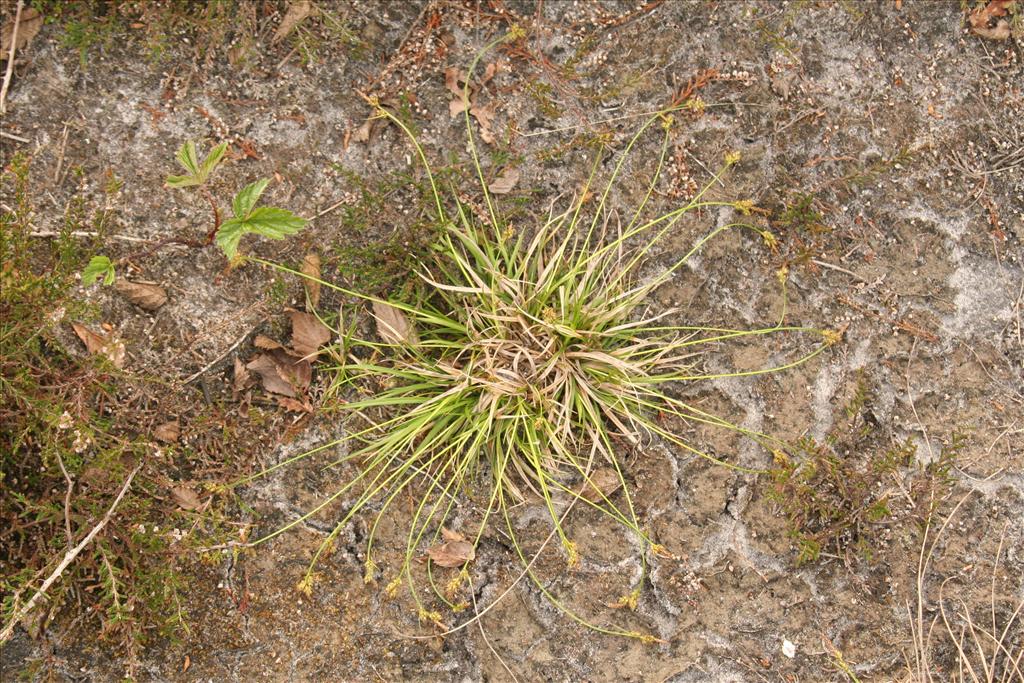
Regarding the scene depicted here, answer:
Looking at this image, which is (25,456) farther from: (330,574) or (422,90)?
(422,90)

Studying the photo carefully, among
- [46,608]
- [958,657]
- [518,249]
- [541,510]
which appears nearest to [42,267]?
[46,608]

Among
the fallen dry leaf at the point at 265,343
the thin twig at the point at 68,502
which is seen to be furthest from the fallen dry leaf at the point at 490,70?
the thin twig at the point at 68,502

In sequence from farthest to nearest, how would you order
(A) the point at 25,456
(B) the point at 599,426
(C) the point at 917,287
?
(C) the point at 917,287 < (B) the point at 599,426 < (A) the point at 25,456

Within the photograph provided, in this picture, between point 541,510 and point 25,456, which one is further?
point 541,510

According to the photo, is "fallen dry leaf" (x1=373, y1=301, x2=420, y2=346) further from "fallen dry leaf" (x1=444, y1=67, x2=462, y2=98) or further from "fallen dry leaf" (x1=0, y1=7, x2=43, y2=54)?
"fallen dry leaf" (x1=0, y1=7, x2=43, y2=54)

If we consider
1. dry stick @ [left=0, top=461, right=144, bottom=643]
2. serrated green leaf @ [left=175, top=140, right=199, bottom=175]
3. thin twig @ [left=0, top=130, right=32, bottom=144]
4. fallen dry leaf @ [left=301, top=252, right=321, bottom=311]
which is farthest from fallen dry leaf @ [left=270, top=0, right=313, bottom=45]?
dry stick @ [left=0, top=461, right=144, bottom=643]
